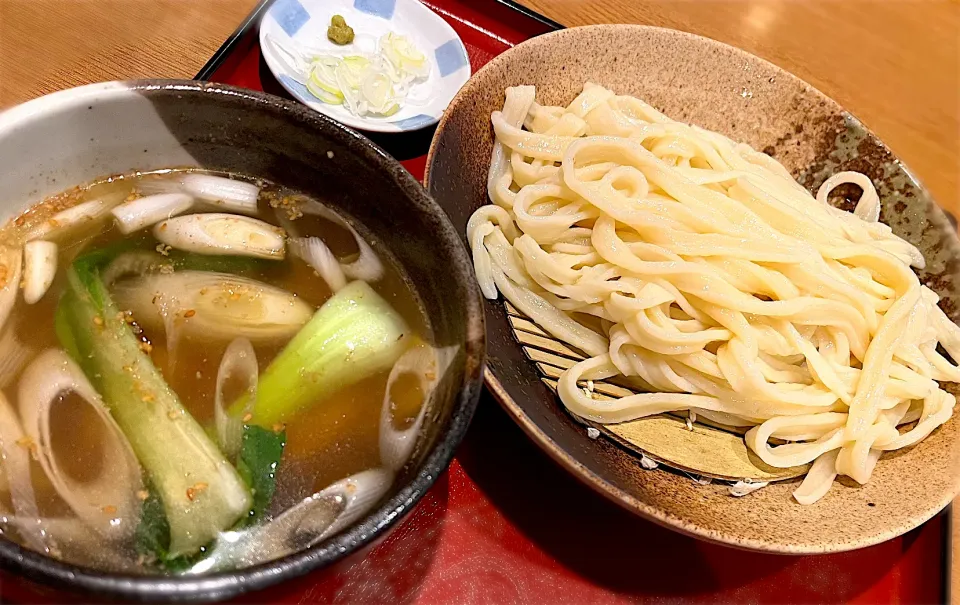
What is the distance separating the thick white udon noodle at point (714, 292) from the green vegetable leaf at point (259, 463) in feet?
2.16

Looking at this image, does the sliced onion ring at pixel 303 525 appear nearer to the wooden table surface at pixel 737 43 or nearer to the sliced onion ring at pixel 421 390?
the sliced onion ring at pixel 421 390

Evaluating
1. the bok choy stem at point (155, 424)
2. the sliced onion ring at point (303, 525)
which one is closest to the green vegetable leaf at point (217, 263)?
the bok choy stem at point (155, 424)

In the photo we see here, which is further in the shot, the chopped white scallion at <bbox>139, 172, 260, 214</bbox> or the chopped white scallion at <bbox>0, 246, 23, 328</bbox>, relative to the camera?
the chopped white scallion at <bbox>139, 172, 260, 214</bbox>

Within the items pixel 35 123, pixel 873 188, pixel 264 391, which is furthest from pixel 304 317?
pixel 873 188

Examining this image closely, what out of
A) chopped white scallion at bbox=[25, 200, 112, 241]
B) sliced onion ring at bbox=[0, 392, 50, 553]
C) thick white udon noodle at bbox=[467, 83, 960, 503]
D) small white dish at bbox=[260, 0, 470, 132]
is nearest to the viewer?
sliced onion ring at bbox=[0, 392, 50, 553]

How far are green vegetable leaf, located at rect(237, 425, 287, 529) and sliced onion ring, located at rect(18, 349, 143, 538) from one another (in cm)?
14

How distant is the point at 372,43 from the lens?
2209mm

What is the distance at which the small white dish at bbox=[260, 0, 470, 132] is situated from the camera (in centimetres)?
193

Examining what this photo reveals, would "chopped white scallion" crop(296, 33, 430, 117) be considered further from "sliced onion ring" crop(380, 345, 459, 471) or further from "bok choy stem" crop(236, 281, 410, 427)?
"sliced onion ring" crop(380, 345, 459, 471)

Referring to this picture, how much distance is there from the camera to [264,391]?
1.07 m

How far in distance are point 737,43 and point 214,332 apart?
2371 mm

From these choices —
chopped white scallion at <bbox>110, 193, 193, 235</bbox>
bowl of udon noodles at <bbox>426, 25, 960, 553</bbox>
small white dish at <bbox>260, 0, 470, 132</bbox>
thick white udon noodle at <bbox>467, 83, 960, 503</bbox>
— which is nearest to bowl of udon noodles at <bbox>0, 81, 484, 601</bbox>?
chopped white scallion at <bbox>110, 193, 193, 235</bbox>

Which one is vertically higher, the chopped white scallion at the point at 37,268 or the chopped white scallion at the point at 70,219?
the chopped white scallion at the point at 70,219

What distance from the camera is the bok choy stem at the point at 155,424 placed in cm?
93
